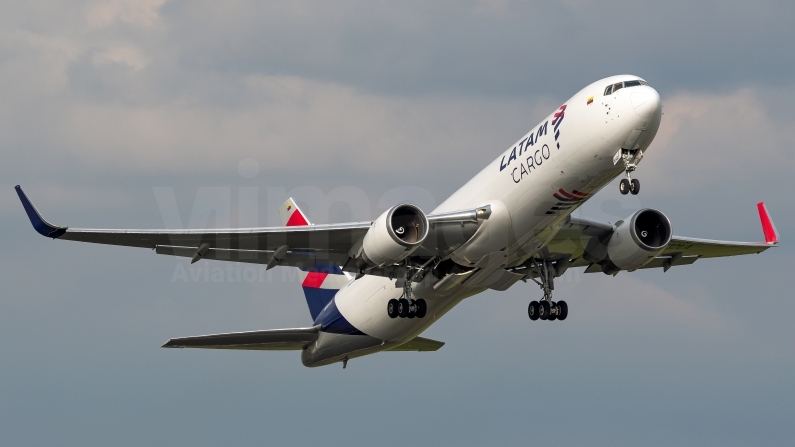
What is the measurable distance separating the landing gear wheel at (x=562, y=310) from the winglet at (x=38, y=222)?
52.6 ft

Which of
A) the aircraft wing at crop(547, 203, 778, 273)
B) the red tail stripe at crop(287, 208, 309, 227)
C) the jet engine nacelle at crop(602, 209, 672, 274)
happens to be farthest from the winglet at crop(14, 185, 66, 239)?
the jet engine nacelle at crop(602, 209, 672, 274)

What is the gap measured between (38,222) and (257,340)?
11.7 m

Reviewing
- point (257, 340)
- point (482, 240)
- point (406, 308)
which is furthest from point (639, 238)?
point (257, 340)

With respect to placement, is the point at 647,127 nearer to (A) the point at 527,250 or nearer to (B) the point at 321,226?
(A) the point at 527,250

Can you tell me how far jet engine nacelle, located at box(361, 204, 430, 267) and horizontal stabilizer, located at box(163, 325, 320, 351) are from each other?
8.28 metres

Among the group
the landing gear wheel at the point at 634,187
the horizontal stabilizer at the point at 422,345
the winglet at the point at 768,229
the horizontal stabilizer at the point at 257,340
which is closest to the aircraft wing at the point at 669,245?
the winglet at the point at 768,229

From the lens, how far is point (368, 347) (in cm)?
3953

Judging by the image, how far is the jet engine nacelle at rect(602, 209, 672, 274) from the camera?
35.4 meters

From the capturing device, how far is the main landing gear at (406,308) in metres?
35.0

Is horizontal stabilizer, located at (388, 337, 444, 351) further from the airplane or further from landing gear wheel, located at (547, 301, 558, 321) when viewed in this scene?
landing gear wheel, located at (547, 301, 558, 321)

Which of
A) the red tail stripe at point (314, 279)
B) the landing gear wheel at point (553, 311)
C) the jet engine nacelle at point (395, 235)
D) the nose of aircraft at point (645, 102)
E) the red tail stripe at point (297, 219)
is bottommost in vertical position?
the landing gear wheel at point (553, 311)

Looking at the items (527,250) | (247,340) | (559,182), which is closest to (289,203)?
(247,340)

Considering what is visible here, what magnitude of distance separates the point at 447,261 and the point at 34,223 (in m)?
12.5

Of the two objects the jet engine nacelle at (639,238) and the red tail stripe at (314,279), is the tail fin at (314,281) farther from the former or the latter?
the jet engine nacelle at (639,238)
